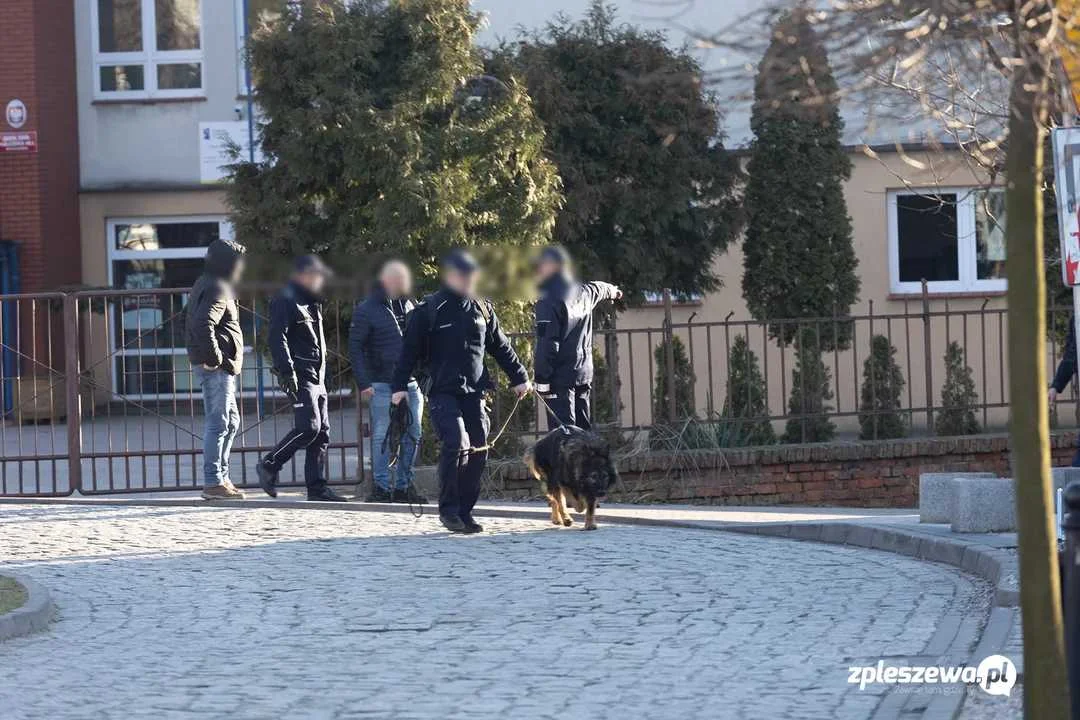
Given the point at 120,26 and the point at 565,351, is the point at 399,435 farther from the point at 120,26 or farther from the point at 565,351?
the point at 120,26

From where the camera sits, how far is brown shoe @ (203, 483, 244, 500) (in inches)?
540

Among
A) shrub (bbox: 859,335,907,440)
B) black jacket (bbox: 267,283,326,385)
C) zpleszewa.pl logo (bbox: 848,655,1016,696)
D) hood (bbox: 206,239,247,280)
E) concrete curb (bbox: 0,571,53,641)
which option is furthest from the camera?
shrub (bbox: 859,335,907,440)

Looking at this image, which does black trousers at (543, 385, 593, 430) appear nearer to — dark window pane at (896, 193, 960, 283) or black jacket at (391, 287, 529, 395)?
black jacket at (391, 287, 529, 395)

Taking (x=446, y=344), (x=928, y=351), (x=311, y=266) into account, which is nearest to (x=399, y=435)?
(x=446, y=344)

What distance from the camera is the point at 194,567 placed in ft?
34.0

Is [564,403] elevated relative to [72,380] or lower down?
lower down

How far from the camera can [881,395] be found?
1794 centimetres

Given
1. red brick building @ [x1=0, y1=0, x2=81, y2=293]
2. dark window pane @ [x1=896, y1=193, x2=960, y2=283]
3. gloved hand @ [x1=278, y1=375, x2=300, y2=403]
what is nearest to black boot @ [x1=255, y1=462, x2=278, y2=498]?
gloved hand @ [x1=278, y1=375, x2=300, y2=403]

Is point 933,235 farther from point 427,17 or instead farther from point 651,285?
point 427,17

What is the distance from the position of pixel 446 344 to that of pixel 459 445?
0.68m

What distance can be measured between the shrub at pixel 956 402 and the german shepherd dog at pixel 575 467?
6.25 metres

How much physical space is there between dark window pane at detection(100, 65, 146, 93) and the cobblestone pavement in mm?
13829

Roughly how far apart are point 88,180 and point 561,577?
1689 centimetres

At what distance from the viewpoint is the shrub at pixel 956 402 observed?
671 inches
